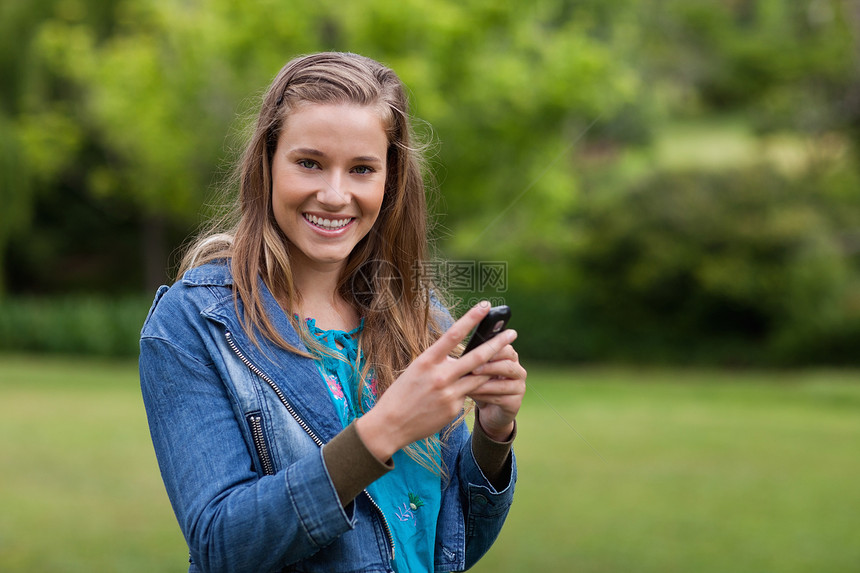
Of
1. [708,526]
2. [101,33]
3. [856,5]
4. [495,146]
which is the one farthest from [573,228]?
[708,526]

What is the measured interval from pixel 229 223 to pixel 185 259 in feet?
0.57

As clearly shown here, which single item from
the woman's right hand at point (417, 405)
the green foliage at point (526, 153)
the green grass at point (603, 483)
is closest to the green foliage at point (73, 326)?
the green foliage at point (526, 153)

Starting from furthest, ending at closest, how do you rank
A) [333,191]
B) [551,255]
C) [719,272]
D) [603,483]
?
[551,255] → [719,272] → [603,483] → [333,191]

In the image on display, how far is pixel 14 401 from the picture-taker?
13352 mm

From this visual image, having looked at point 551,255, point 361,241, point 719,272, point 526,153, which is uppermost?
point 526,153

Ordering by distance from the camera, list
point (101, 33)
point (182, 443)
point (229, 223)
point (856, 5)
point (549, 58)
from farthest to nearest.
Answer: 1. point (856, 5)
2. point (101, 33)
3. point (549, 58)
4. point (229, 223)
5. point (182, 443)

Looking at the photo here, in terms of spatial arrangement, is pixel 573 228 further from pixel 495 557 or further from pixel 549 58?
pixel 495 557

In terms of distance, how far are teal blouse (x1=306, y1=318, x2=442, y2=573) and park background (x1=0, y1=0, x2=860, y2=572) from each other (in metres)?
4.96

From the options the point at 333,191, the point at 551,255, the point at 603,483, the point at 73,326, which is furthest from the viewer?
the point at 551,255

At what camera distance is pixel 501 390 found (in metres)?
1.53

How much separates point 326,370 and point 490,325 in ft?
1.29

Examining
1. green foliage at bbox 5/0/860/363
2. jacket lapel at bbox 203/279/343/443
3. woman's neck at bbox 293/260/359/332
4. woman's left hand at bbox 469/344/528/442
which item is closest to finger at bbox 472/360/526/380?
woman's left hand at bbox 469/344/528/442

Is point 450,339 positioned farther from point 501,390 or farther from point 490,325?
point 501,390

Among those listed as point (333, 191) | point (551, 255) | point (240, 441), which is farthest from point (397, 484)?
point (551, 255)
